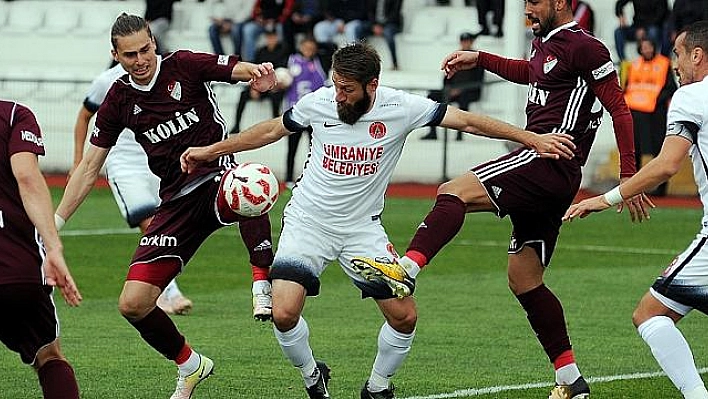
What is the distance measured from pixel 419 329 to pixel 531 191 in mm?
3427

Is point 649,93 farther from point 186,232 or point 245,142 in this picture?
point 245,142

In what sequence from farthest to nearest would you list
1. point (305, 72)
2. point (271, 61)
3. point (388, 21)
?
point (388, 21) < point (271, 61) < point (305, 72)

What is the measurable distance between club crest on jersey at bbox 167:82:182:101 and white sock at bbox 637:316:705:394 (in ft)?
10.5

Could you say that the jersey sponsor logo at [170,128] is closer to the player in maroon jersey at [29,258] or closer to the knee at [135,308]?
the knee at [135,308]

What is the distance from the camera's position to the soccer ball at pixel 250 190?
8.39m

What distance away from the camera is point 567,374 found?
8648 millimetres

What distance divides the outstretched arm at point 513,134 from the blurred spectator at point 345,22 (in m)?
20.3

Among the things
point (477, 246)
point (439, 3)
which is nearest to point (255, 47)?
point (439, 3)

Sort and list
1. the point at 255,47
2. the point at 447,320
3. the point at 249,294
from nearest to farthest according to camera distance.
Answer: the point at 447,320, the point at 249,294, the point at 255,47

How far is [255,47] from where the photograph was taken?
29109 millimetres

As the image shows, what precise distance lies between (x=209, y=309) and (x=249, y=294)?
1.04 m

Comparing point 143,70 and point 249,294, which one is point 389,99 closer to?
point 143,70

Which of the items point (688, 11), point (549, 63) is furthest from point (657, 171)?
point (688, 11)

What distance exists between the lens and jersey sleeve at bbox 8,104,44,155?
6.49 m
